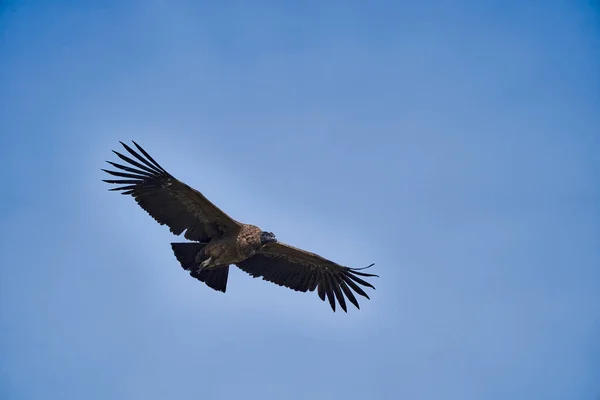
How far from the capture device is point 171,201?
47.5ft

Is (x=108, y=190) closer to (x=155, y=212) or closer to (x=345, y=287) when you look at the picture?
(x=155, y=212)

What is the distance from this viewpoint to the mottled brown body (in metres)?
14.5

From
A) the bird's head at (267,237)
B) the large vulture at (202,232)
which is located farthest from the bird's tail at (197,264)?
the bird's head at (267,237)

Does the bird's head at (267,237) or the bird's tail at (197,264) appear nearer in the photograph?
the bird's head at (267,237)

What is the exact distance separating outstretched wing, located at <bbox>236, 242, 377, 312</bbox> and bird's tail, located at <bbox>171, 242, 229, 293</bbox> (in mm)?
845

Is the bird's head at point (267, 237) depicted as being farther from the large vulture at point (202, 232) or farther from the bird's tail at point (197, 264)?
the bird's tail at point (197, 264)

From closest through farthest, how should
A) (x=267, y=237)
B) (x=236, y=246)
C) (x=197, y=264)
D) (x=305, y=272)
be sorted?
1. (x=267, y=237)
2. (x=236, y=246)
3. (x=197, y=264)
4. (x=305, y=272)

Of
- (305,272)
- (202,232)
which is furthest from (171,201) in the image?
(305,272)

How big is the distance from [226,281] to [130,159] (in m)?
3.66

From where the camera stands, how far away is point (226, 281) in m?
15.2

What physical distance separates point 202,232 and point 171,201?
107 cm

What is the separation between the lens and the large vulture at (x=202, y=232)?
14.2 metres

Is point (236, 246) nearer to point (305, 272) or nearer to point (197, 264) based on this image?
point (197, 264)

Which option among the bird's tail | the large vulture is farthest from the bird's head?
the bird's tail
